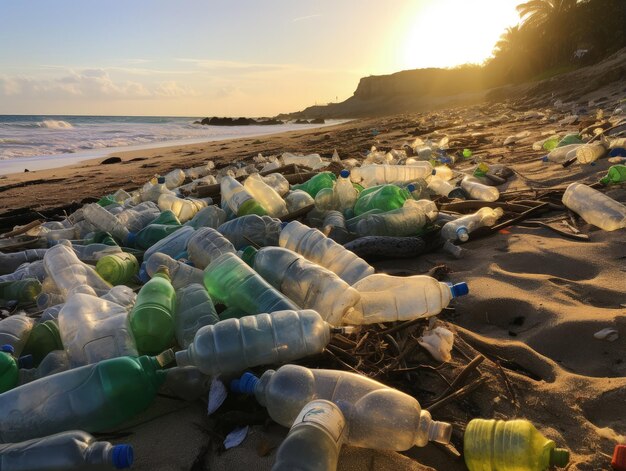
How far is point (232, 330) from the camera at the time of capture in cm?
149

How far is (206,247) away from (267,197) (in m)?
1.19

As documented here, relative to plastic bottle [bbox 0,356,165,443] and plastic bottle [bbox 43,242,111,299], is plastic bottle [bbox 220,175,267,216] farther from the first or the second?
plastic bottle [bbox 0,356,165,443]

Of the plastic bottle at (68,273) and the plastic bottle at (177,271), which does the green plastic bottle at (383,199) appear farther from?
the plastic bottle at (68,273)

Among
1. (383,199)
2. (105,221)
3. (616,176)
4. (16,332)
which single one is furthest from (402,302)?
(105,221)

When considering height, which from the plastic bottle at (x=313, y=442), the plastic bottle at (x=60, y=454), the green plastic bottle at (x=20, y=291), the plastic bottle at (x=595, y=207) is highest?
the plastic bottle at (x=595, y=207)

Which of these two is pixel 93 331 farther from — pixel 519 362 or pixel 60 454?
pixel 519 362

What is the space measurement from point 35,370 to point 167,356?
0.53 meters

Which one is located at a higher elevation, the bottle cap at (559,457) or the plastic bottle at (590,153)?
the plastic bottle at (590,153)

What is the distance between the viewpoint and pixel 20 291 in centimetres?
245

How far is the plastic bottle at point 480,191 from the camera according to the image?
3.43 metres

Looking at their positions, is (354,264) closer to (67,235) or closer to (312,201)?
(312,201)

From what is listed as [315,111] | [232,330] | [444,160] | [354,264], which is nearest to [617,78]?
[444,160]

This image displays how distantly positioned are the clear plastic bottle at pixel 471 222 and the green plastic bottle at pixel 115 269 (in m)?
1.77

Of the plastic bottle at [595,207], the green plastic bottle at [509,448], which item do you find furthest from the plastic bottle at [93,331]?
the plastic bottle at [595,207]
